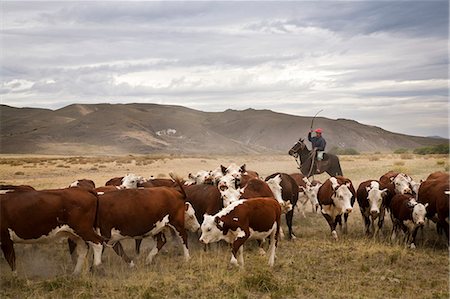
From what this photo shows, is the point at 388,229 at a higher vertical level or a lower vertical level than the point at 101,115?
lower

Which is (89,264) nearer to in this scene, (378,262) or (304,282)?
(304,282)

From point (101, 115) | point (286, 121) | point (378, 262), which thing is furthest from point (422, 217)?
point (286, 121)

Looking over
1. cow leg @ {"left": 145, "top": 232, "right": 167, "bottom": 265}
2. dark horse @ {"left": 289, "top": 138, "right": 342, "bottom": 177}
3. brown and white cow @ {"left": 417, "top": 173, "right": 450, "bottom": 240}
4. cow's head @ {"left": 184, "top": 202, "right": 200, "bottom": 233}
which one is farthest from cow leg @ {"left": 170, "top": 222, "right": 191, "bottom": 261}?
dark horse @ {"left": 289, "top": 138, "right": 342, "bottom": 177}

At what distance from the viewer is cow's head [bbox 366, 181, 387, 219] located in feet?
43.1

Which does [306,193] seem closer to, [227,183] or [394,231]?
[394,231]

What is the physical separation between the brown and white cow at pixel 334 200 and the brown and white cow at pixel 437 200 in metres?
1.92

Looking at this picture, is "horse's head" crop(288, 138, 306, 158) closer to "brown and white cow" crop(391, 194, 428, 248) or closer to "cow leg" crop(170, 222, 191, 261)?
"brown and white cow" crop(391, 194, 428, 248)

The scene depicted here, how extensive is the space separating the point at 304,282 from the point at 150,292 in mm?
2821

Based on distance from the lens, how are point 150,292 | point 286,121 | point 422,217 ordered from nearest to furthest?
1. point 150,292
2. point 422,217
3. point 286,121

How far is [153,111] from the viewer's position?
7441 inches

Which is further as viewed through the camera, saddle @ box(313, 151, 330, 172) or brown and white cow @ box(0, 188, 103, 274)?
saddle @ box(313, 151, 330, 172)

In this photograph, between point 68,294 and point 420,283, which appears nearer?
point 68,294

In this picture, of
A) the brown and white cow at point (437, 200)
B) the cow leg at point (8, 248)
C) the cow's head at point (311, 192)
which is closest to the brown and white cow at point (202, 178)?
the cow's head at point (311, 192)

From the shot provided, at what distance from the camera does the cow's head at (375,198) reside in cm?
1314
